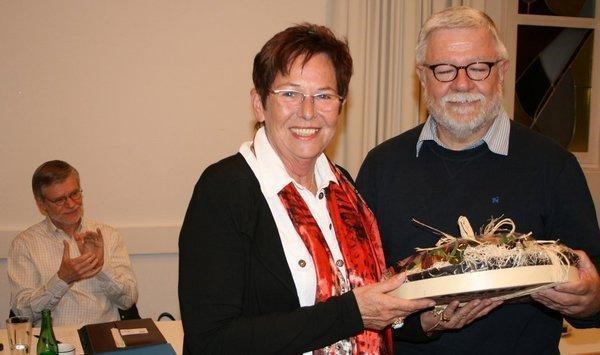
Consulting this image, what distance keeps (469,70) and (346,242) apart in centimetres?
77

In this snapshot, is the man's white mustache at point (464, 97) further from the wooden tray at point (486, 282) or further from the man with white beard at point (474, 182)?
the wooden tray at point (486, 282)

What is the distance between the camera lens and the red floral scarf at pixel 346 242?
5.75 feet

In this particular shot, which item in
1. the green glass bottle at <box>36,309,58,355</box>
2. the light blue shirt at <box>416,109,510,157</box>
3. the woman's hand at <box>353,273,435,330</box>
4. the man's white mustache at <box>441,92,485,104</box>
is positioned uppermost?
the man's white mustache at <box>441,92,485,104</box>

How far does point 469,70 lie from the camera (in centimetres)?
212

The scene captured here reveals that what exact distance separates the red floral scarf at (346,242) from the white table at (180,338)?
129 centimetres

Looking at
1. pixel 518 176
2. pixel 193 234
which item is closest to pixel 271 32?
pixel 518 176

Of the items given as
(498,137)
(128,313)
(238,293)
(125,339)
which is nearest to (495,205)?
(498,137)

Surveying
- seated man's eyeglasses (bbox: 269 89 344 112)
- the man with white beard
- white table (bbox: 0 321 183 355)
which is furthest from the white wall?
seated man's eyeglasses (bbox: 269 89 344 112)

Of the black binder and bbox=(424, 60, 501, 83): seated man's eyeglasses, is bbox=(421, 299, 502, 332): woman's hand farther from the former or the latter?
the black binder

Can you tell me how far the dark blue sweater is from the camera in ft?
6.58

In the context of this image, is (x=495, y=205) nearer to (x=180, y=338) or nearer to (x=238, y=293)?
(x=238, y=293)

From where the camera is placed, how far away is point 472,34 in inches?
83.0

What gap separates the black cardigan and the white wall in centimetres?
309

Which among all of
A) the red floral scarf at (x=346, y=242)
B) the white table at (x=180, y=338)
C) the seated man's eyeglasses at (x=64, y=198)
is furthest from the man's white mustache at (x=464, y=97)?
the seated man's eyeglasses at (x=64, y=198)
